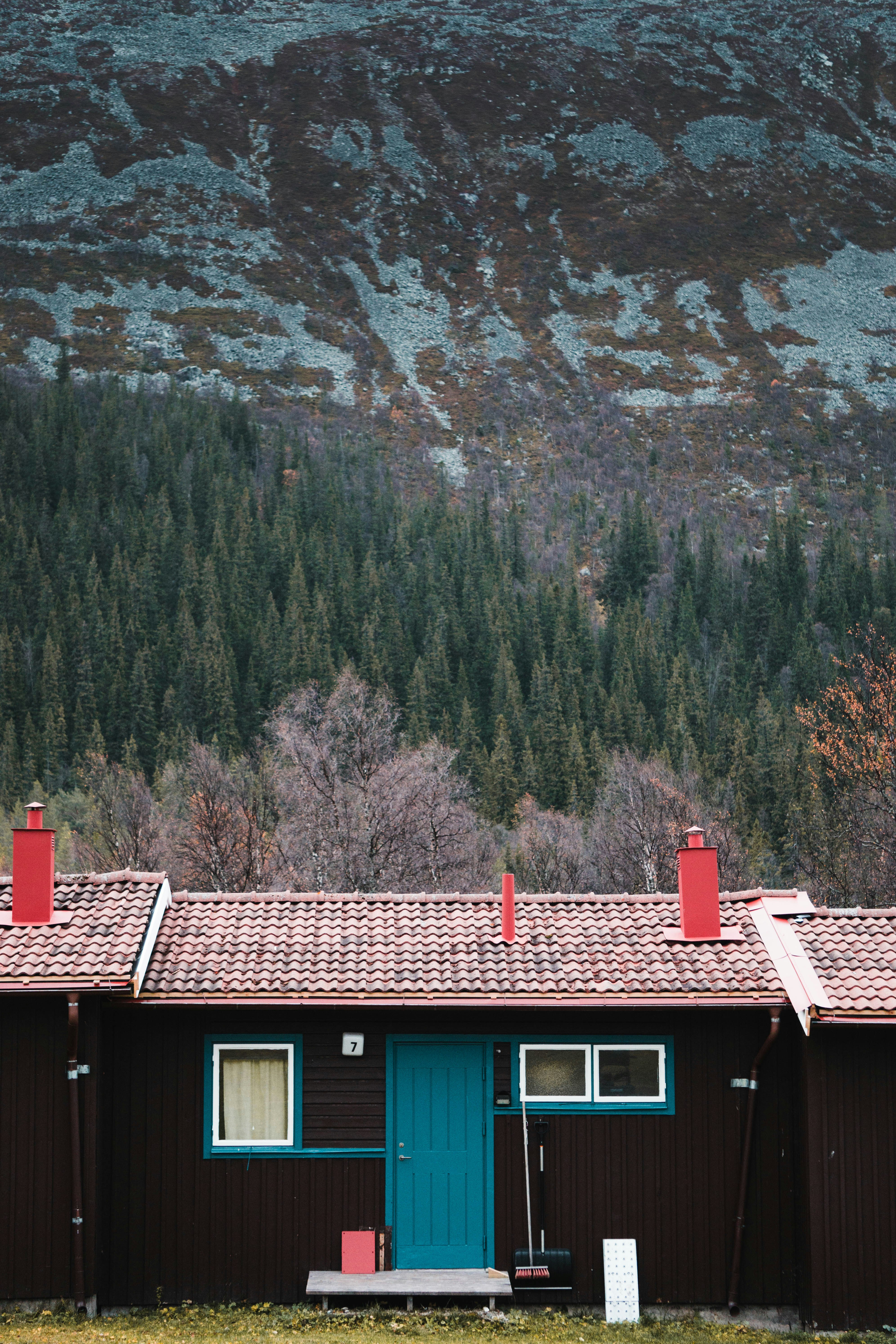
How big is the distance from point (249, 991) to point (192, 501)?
134961 mm

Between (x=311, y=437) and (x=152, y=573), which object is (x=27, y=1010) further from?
(x=311, y=437)

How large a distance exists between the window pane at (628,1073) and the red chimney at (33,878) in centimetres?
633

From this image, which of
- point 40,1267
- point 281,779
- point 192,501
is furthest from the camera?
point 192,501

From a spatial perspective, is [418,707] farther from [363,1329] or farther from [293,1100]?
[363,1329]

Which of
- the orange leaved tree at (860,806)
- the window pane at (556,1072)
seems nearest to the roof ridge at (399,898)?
the window pane at (556,1072)

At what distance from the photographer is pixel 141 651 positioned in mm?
119125

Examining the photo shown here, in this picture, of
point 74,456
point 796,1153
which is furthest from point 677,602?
point 796,1153

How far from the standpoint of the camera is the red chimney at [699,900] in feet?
50.0

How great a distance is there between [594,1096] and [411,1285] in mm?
2764

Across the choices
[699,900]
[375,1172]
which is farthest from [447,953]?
[699,900]

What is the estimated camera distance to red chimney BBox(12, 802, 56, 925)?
14461 mm

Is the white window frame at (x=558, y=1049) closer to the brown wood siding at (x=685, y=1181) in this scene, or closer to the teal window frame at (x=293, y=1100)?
the brown wood siding at (x=685, y=1181)

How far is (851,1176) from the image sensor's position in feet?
45.0

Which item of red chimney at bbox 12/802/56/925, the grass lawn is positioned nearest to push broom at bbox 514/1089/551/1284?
the grass lawn
